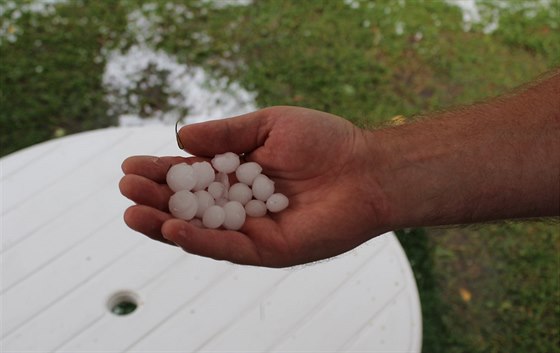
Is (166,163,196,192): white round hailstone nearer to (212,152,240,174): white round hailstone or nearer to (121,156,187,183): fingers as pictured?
(121,156,187,183): fingers

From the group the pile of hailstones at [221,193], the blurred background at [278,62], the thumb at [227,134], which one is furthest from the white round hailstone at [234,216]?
the blurred background at [278,62]

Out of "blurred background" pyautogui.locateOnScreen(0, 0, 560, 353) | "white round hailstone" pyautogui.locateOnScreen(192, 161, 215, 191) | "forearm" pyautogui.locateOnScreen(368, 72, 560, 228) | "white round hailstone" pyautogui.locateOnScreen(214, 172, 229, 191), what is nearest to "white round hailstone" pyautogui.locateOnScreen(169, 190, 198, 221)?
"white round hailstone" pyautogui.locateOnScreen(192, 161, 215, 191)

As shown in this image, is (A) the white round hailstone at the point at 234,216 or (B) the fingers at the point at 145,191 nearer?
(B) the fingers at the point at 145,191

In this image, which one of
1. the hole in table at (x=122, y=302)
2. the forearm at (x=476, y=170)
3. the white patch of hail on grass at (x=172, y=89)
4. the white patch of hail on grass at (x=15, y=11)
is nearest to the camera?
the forearm at (x=476, y=170)

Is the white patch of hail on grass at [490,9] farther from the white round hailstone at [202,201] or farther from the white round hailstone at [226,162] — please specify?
the white round hailstone at [202,201]

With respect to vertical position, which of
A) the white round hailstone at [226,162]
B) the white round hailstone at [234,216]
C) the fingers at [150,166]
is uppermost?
the fingers at [150,166]

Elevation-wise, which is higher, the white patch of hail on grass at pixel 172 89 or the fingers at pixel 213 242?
the fingers at pixel 213 242

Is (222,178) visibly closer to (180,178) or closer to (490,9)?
(180,178)

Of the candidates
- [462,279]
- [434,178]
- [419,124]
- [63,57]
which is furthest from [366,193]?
[63,57]

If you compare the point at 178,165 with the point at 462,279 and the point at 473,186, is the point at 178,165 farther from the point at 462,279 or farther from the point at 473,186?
the point at 462,279
